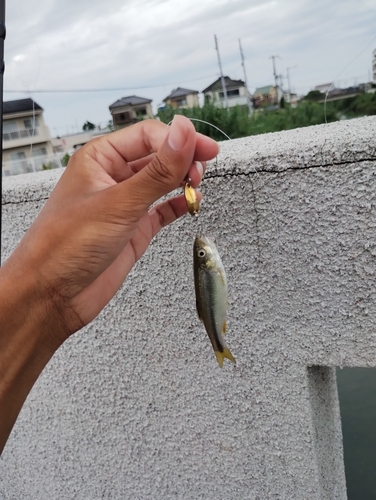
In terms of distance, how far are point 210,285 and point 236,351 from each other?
38 cm

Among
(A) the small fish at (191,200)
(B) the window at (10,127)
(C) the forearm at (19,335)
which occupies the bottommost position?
(C) the forearm at (19,335)

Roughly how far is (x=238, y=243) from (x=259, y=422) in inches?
23.4

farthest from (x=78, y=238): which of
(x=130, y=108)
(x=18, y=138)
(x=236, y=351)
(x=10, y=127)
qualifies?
(x=18, y=138)

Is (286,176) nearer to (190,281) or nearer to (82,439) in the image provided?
(190,281)

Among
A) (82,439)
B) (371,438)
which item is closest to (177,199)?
(82,439)

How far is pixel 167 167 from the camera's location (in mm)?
940

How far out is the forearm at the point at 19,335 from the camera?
3.61 ft

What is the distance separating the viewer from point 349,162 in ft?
3.76

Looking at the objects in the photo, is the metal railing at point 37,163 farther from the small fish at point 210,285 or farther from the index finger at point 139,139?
the small fish at point 210,285

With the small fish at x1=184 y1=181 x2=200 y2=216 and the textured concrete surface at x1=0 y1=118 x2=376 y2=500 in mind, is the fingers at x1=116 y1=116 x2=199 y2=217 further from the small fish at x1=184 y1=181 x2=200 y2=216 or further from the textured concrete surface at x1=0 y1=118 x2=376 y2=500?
the textured concrete surface at x1=0 y1=118 x2=376 y2=500

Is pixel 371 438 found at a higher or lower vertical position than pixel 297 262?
lower

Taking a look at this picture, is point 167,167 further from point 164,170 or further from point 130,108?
point 130,108

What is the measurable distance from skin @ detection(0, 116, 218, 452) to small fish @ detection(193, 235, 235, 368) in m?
0.17

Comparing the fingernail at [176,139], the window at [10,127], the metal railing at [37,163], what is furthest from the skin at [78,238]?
the window at [10,127]
